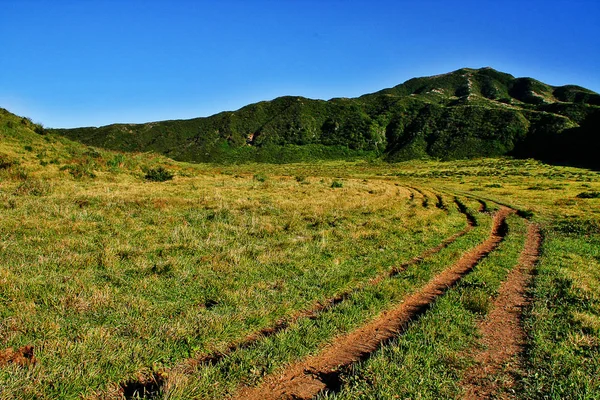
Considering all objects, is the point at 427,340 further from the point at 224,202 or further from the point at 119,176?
the point at 119,176

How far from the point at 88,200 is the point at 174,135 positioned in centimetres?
13616

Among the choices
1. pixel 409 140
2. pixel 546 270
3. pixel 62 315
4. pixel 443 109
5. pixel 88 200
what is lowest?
pixel 546 270

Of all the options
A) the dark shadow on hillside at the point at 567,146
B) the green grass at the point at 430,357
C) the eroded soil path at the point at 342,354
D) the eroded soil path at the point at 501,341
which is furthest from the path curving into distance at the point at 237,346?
the dark shadow on hillside at the point at 567,146

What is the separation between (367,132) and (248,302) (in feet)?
421

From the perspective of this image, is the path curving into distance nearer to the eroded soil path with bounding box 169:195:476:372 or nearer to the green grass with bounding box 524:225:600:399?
the eroded soil path with bounding box 169:195:476:372

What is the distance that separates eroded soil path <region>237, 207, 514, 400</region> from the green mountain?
327ft

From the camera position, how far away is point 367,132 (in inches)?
5074

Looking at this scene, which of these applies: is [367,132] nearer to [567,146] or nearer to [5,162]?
[567,146]

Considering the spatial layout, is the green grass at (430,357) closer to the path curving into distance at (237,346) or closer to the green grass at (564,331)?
the green grass at (564,331)

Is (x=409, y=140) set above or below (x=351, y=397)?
above

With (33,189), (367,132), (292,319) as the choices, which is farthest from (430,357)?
(367,132)

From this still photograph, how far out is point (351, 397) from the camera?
4.08m

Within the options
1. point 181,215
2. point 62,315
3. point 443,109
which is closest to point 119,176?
point 181,215

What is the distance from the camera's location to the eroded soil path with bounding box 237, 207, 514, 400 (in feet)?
14.1
